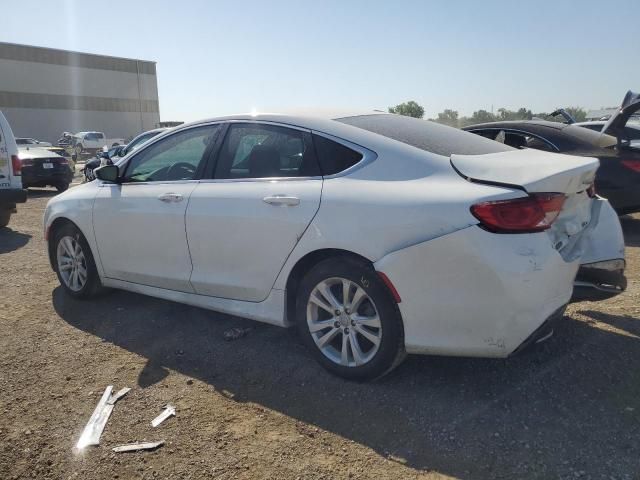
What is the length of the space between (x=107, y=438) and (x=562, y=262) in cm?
253

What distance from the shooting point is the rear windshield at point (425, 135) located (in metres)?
3.26

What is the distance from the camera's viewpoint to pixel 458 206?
8.94 feet

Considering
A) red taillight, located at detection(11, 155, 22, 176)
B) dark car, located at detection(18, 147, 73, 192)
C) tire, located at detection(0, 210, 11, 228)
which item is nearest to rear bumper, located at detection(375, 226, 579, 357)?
red taillight, located at detection(11, 155, 22, 176)

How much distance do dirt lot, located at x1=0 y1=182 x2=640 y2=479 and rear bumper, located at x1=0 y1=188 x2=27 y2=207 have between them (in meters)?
4.80

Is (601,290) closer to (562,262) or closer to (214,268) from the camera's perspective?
(562,262)

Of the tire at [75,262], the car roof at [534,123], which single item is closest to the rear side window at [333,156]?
the tire at [75,262]

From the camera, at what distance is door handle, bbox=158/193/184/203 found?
3930mm

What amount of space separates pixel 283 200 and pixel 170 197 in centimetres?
110

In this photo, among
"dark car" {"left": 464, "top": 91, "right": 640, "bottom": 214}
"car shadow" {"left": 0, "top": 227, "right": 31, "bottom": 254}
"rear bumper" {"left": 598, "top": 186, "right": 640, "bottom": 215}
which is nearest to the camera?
"dark car" {"left": 464, "top": 91, "right": 640, "bottom": 214}

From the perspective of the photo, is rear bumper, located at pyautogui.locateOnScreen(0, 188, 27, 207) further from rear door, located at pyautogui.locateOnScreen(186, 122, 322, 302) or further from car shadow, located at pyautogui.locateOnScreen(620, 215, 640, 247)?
car shadow, located at pyautogui.locateOnScreen(620, 215, 640, 247)

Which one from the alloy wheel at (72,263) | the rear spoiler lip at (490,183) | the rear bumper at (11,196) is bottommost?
the alloy wheel at (72,263)

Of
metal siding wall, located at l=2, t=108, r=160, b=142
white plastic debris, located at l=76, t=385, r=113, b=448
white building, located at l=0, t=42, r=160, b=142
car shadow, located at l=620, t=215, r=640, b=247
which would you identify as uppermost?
white building, located at l=0, t=42, r=160, b=142

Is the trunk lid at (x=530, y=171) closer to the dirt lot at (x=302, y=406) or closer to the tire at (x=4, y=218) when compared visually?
the dirt lot at (x=302, y=406)

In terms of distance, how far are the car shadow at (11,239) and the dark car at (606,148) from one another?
6578mm
